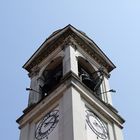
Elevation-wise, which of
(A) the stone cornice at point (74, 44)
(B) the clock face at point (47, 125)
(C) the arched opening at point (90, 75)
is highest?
(A) the stone cornice at point (74, 44)

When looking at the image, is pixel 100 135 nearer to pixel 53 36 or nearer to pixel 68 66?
pixel 68 66

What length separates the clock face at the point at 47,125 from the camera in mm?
21234

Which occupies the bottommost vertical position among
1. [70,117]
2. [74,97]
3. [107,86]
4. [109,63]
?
[70,117]

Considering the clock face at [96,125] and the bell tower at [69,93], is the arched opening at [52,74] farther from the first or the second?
the clock face at [96,125]

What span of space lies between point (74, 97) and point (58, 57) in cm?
494

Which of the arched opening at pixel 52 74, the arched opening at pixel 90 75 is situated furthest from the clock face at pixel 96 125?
the arched opening at pixel 52 74

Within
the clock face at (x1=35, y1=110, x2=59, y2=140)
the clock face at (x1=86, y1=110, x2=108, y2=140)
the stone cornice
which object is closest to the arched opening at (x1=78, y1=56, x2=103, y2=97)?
the stone cornice

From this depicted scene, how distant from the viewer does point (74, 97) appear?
21.5 meters

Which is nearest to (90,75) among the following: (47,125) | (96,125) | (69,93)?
(69,93)

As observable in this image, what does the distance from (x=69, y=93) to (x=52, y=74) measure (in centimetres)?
461

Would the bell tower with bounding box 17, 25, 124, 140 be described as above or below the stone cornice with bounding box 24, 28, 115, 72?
below

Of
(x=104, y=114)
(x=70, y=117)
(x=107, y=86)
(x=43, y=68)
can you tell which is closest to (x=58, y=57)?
(x=43, y=68)

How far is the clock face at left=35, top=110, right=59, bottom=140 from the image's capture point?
21.2 m

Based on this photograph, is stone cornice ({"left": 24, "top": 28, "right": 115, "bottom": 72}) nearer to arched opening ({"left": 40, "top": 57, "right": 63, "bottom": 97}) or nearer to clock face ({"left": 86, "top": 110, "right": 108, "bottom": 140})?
arched opening ({"left": 40, "top": 57, "right": 63, "bottom": 97})
